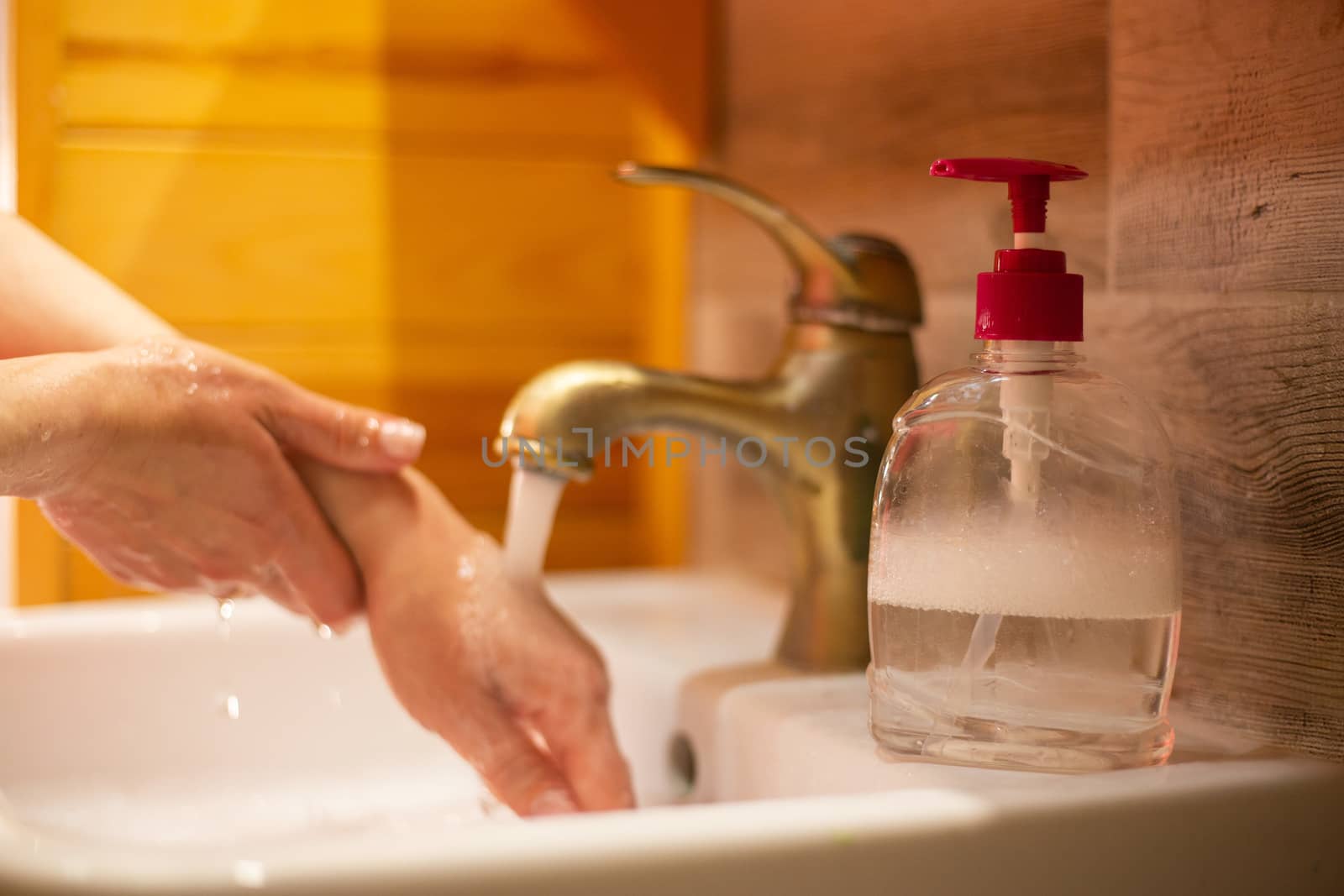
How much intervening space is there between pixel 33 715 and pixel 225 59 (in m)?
0.45

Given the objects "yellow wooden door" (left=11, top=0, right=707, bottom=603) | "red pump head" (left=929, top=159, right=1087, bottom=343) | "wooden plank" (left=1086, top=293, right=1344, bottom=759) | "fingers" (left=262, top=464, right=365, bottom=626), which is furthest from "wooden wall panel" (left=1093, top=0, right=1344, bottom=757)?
"yellow wooden door" (left=11, top=0, right=707, bottom=603)

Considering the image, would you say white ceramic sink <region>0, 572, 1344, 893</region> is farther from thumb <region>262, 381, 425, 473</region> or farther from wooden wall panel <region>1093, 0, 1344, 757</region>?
thumb <region>262, 381, 425, 473</region>

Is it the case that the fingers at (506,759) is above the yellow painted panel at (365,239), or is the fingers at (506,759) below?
below

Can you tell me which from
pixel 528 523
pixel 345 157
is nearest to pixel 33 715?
pixel 528 523

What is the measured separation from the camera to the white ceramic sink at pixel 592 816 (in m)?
0.34

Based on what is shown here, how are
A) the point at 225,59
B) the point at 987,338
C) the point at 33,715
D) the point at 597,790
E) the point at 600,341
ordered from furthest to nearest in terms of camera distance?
the point at 600,341 → the point at 225,59 → the point at 33,715 → the point at 597,790 → the point at 987,338

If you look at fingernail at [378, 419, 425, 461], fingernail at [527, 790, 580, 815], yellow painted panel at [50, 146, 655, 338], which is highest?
yellow painted panel at [50, 146, 655, 338]

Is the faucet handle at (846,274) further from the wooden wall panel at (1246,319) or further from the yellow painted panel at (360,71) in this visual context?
the yellow painted panel at (360,71)

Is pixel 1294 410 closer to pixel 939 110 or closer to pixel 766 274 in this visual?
pixel 939 110

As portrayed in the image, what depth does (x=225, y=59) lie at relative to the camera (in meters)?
0.91

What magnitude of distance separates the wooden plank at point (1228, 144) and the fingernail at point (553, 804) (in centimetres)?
34

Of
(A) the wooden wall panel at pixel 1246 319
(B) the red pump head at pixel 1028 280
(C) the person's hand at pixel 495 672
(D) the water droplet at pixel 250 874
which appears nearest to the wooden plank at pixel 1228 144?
(A) the wooden wall panel at pixel 1246 319

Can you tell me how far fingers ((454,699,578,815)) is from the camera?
60 centimetres

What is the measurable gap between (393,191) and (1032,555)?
0.64 meters
